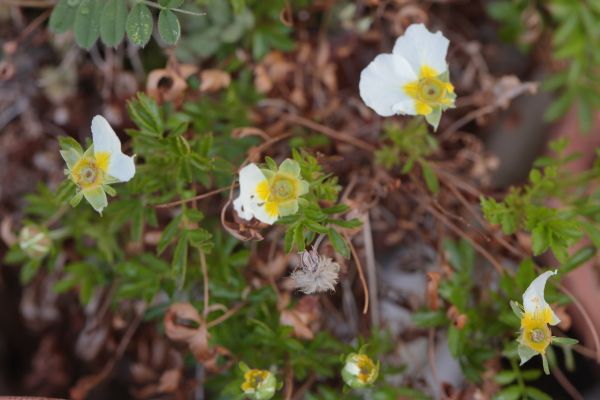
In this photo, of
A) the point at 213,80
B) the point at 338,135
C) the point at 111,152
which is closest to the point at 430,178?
the point at 338,135

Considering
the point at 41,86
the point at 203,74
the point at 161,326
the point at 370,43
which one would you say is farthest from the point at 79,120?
the point at 370,43

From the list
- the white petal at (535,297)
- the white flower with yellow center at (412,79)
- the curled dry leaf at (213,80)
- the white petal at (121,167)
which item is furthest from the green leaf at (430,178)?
the white petal at (121,167)

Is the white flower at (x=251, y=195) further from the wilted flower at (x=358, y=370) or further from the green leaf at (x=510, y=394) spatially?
the green leaf at (x=510, y=394)

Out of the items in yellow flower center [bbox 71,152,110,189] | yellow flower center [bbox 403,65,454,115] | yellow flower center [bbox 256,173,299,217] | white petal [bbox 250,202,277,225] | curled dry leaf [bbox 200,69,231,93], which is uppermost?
yellow flower center [bbox 403,65,454,115]

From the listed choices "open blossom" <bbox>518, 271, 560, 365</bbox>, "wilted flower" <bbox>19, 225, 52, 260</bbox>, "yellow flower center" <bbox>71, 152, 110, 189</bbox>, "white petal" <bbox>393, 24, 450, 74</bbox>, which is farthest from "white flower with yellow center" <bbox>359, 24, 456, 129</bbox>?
"wilted flower" <bbox>19, 225, 52, 260</bbox>

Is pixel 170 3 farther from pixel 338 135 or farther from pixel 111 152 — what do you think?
pixel 338 135

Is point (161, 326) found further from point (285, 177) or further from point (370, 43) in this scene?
point (370, 43)

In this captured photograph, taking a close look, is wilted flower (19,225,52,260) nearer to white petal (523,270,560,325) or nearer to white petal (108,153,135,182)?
white petal (108,153,135,182)
